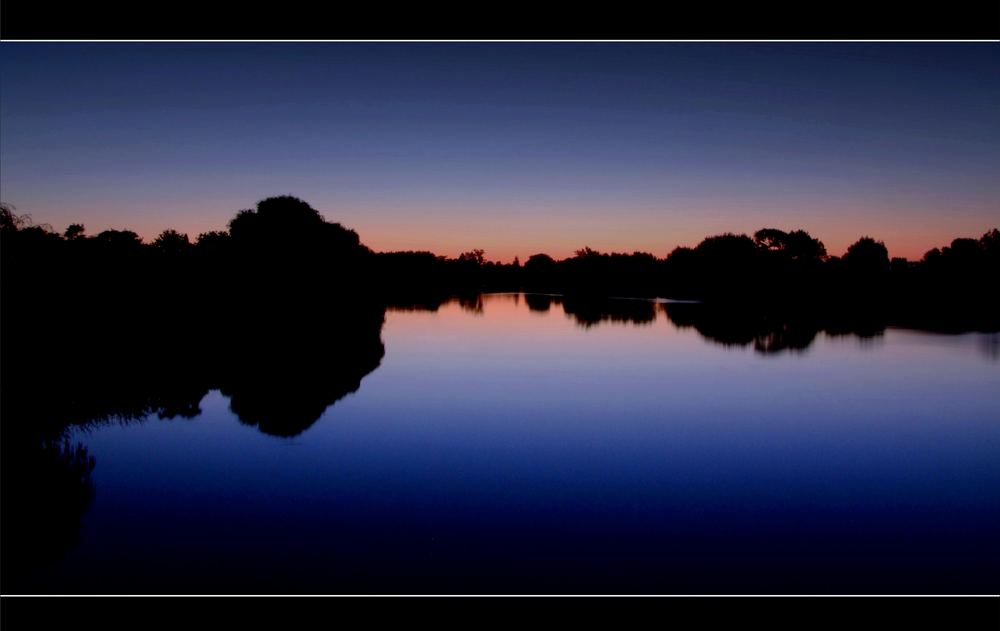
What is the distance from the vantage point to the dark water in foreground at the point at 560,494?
9.95 metres

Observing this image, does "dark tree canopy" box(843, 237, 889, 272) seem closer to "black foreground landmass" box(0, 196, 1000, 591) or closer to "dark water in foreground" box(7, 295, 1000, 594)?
"black foreground landmass" box(0, 196, 1000, 591)

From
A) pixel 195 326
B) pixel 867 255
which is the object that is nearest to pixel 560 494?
pixel 195 326

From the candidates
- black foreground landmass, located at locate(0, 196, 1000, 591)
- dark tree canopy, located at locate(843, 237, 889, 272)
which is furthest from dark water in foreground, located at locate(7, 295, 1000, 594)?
dark tree canopy, located at locate(843, 237, 889, 272)

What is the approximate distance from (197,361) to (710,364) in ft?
104

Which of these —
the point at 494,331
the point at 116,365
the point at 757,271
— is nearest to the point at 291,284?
the point at 494,331

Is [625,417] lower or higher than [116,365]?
lower

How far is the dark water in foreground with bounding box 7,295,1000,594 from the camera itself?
9945mm

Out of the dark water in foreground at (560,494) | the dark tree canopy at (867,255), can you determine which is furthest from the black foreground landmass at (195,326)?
the dark tree canopy at (867,255)

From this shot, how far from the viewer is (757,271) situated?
127188 mm

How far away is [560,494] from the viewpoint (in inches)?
550

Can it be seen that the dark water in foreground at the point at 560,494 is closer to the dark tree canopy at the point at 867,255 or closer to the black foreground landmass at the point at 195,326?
the black foreground landmass at the point at 195,326

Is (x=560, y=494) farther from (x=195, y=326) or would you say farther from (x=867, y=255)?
(x=867, y=255)
